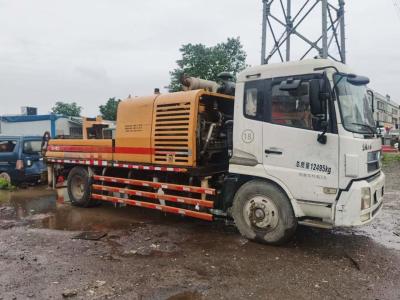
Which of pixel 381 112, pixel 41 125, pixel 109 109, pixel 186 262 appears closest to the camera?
pixel 186 262

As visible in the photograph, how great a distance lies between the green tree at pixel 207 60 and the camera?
2684 centimetres

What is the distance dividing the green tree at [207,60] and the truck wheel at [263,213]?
20.8 meters

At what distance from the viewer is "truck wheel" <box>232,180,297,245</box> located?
5.15m

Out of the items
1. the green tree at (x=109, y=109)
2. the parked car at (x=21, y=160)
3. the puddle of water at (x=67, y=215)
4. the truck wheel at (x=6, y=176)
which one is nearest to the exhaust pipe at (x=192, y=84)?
the puddle of water at (x=67, y=215)

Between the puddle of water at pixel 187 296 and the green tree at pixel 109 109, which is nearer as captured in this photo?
the puddle of water at pixel 187 296

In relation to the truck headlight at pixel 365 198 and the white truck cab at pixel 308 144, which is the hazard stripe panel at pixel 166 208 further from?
the truck headlight at pixel 365 198

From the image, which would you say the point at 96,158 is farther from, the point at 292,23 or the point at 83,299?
the point at 292,23

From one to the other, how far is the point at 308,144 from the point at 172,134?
7.87 feet

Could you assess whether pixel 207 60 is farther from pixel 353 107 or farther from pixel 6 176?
pixel 353 107

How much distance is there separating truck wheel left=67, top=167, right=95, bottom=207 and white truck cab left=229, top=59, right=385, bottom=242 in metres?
4.02

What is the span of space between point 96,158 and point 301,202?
15.3ft

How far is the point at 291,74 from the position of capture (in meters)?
5.09

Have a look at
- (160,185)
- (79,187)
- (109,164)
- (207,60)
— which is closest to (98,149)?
(109,164)

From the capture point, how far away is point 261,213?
5.34 meters
